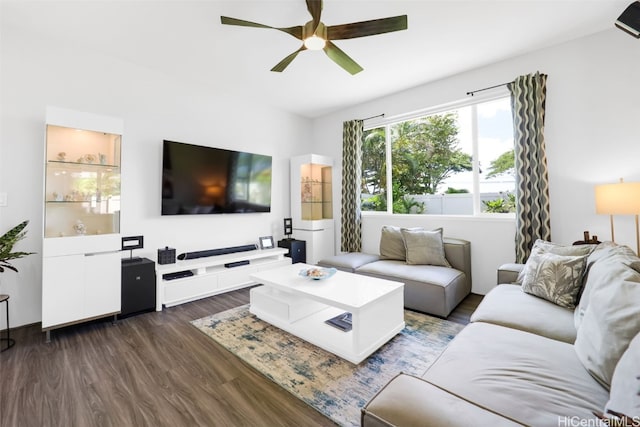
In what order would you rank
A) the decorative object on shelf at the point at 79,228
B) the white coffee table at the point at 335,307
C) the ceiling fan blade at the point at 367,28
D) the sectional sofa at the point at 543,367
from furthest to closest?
the decorative object on shelf at the point at 79,228
the white coffee table at the point at 335,307
the ceiling fan blade at the point at 367,28
the sectional sofa at the point at 543,367

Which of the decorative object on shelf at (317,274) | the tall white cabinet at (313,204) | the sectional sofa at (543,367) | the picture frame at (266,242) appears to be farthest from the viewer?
the tall white cabinet at (313,204)

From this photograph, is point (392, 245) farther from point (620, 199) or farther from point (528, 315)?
point (620, 199)

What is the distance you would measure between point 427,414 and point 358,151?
4089 millimetres

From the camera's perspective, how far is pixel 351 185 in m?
4.62

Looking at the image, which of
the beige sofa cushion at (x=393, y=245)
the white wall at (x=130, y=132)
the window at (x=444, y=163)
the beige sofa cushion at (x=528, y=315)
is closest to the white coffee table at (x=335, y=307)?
the beige sofa cushion at (x=528, y=315)

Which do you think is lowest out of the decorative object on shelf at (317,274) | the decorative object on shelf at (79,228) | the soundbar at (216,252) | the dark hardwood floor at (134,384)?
the dark hardwood floor at (134,384)

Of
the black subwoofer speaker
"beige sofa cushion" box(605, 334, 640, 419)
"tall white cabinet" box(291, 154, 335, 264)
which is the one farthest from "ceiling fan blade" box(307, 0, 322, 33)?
"tall white cabinet" box(291, 154, 335, 264)

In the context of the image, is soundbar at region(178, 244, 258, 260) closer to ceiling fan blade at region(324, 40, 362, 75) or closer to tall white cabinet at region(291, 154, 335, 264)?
tall white cabinet at region(291, 154, 335, 264)

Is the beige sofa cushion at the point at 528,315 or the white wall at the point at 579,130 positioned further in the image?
the white wall at the point at 579,130

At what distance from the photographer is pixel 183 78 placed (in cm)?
358

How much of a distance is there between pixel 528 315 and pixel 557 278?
0.44 m

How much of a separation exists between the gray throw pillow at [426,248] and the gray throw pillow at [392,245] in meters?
0.20

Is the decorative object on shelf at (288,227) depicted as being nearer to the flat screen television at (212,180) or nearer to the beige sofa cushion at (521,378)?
the flat screen television at (212,180)

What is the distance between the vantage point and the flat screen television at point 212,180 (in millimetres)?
3414
